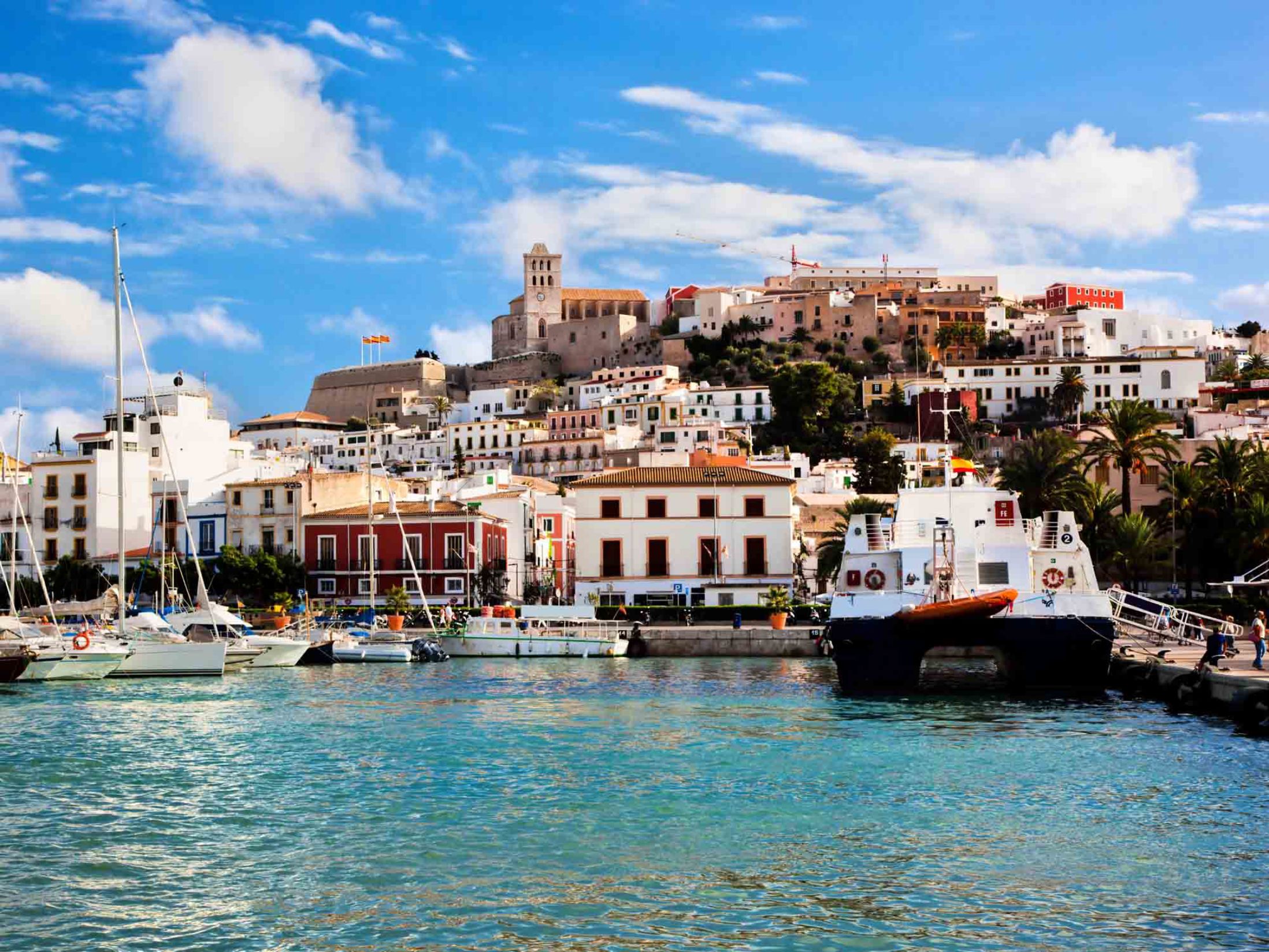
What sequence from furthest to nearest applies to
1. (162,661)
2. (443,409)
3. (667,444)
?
(443,409) < (667,444) < (162,661)

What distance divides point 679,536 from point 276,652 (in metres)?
21.3

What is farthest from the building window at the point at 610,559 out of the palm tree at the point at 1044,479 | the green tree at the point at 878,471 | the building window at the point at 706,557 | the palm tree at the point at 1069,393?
the palm tree at the point at 1069,393

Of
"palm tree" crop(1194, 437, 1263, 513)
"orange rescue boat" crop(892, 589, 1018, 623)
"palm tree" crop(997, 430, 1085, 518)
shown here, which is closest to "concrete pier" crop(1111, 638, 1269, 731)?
"orange rescue boat" crop(892, 589, 1018, 623)

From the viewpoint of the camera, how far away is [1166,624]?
138 feet

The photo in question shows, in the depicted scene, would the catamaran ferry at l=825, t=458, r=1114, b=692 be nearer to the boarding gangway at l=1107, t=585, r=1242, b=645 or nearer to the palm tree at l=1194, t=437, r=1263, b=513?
the boarding gangway at l=1107, t=585, r=1242, b=645

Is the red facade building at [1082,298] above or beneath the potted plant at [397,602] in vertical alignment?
above

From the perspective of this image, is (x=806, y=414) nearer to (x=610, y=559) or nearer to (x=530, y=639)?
(x=610, y=559)

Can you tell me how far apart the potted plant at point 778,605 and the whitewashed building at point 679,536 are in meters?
1.66

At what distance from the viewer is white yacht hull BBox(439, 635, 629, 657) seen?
5203 cm

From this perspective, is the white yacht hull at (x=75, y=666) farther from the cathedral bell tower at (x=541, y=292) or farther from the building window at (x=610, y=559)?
the cathedral bell tower at (x=541, y=292)

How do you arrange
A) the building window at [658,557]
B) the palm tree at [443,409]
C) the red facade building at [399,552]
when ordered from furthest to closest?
the palm tree at [443,409] → the red facade building at [399,552] → the building window at [658,557]

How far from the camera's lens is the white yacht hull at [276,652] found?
154ft

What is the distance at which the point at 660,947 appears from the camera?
1331cm

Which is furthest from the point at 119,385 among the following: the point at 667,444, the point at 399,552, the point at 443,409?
the point at 443,409
